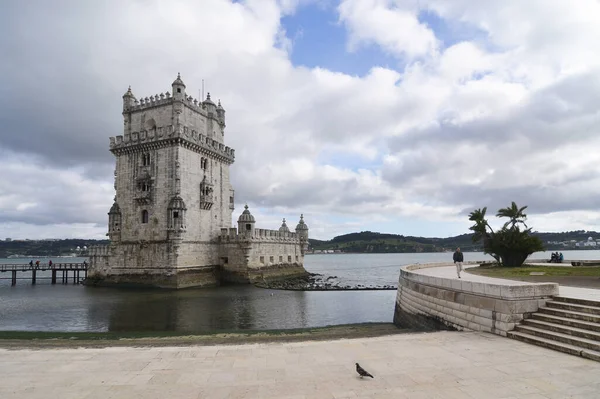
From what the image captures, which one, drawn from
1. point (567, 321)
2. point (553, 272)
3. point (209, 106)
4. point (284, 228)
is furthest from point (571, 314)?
point (284, 228)

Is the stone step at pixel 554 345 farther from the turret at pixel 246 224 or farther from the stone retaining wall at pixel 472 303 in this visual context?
the turret at pixel 246 224

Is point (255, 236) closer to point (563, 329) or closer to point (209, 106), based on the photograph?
point (209, 106)

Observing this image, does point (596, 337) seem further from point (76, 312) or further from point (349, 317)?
point (76, 312)

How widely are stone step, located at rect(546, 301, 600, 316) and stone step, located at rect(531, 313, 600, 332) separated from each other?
57 centimetres

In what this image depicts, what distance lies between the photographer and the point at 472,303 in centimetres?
1388

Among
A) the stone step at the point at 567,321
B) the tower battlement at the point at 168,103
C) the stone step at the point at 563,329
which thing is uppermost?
the tower battlement at the point at 168,103

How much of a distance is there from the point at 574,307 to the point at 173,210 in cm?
3693

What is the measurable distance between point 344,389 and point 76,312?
2606cm

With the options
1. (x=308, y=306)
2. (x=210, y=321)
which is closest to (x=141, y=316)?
(x=210, y=321)

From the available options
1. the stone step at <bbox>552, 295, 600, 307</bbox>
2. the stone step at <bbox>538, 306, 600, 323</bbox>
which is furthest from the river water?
the stone step at <bbox>552, 295, 600, 307</bbox>

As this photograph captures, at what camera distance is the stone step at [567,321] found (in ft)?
35.0

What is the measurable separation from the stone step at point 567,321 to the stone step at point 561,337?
0.51 m

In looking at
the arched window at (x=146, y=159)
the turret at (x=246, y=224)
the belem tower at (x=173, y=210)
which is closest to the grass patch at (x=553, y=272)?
the turret at (x=246, y=224)

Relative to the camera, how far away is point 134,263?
44062 millimetres
